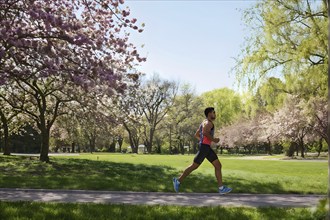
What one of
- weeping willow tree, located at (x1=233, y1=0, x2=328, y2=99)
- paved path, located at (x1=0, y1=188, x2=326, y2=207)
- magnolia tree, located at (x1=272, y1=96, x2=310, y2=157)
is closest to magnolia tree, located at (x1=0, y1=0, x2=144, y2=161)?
paved path, located at (x1=0, y1=188, x2=326, y2=207)

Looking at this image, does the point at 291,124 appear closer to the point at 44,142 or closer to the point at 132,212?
the point at 44,142

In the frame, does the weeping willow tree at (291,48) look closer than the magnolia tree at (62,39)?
No

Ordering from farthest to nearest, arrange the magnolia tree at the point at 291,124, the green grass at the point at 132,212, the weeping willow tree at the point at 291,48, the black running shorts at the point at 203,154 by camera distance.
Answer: the magnolia tree at the point at 291,124
the weeping willow tree at the point at 291,48
the black running shorts at the point at 203,154
the green grass at the point at 132,212

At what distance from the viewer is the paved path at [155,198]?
8.02 m

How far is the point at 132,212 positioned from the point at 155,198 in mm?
2241

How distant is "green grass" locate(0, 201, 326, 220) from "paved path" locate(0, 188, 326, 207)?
0.91 m

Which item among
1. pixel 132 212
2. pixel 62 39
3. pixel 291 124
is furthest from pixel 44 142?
pixel 291 124

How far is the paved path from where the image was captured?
8.02 meters

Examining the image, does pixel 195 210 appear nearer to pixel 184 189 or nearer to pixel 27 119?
pixel 184 189

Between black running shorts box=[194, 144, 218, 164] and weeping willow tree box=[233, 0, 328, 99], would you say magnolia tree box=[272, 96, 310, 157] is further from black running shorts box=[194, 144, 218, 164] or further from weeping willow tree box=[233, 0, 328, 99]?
black running shorts box=[194, 144, 218, 164]

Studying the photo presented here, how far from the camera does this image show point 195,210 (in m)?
6.77

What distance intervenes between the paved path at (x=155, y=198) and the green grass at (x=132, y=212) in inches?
36.0

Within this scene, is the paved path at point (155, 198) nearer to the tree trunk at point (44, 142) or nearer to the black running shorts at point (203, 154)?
the black running shorts at point (203, 154)

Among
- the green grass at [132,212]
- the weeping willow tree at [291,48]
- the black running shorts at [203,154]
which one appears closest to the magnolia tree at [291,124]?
the weeping willow tree at [291,48]
